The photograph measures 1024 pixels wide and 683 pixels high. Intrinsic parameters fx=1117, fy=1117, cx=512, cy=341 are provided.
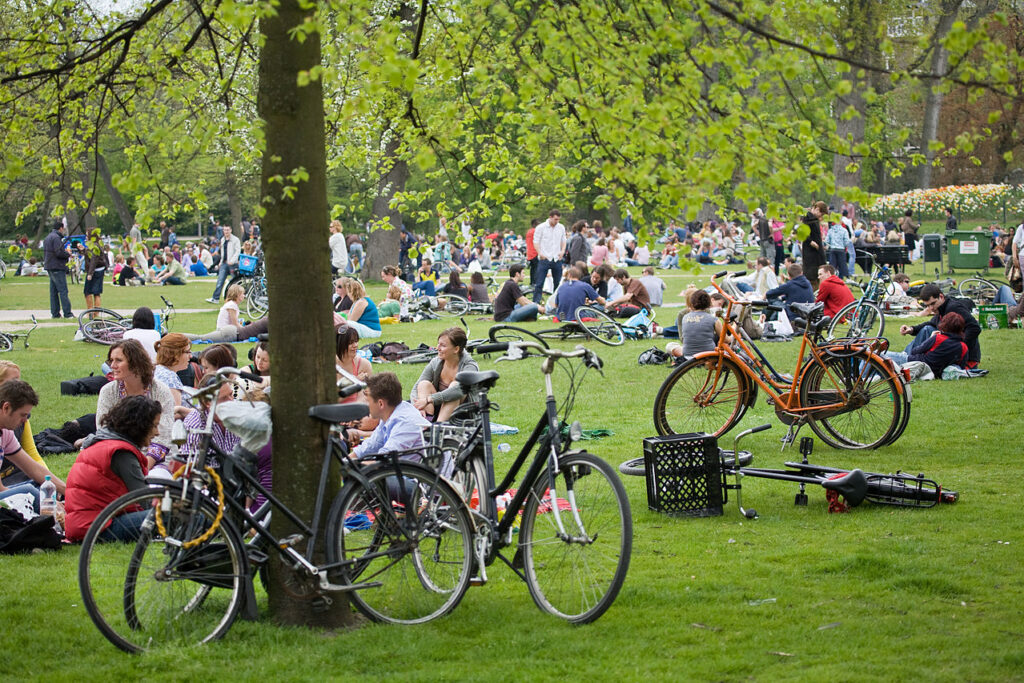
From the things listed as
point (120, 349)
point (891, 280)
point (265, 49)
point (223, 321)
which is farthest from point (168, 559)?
point (891, 280)

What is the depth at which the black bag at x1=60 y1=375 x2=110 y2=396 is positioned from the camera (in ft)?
47.2

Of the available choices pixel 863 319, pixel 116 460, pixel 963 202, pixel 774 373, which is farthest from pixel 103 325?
pixel 963 202

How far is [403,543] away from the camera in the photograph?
5516mm

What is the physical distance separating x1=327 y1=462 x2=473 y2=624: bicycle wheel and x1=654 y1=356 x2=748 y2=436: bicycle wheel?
498 cm

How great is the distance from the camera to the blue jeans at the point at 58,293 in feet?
80.3

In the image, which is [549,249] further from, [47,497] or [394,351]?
[47,497]

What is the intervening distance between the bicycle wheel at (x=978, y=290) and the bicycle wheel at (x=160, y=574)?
816 inches

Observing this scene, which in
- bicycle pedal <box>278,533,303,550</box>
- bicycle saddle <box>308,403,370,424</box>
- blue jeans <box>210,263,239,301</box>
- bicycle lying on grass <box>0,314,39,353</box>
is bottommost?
bicycle pedal <box>278,533,303,550</box>

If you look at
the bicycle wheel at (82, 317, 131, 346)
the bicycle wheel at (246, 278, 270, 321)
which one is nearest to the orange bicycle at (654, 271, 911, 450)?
the bicycle wheel at (82, 317, 131, 346)

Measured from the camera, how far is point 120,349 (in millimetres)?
8727

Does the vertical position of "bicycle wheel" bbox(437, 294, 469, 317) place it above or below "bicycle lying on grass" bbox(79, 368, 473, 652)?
above

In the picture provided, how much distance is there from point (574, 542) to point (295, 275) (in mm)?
1879

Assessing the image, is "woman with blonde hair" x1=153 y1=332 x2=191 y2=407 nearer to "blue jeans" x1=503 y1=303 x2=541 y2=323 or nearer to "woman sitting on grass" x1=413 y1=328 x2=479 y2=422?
"woman sitting on grass" x1=413 y1=328 x2=479 y2=422

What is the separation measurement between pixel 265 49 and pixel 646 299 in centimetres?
1636
